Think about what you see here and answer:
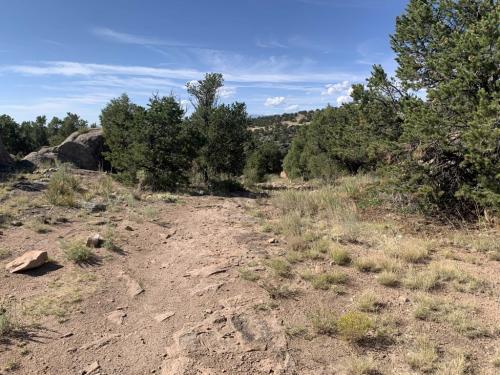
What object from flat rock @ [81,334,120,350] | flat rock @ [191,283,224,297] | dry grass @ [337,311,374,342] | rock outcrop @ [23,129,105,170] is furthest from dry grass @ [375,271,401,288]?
rock outcrop @ [23,129,105,170]

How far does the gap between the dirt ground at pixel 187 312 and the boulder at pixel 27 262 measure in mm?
109

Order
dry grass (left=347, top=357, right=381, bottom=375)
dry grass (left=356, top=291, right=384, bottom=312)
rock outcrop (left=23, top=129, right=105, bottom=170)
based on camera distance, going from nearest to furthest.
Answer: dry grass (left=347, top=357, right=381, bottom=375) < dry grass (left=356, top=291, right=384, bottom=312) < rock outcrop (left=23, top=129, right=105, bottom=170)

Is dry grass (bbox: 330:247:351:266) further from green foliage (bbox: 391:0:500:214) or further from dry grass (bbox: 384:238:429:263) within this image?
green foliage (bbox: 391:0:500:214)

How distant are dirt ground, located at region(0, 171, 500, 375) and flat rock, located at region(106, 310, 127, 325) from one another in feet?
0.04

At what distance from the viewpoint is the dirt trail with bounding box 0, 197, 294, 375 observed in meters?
3.44

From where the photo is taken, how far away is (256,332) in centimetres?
392

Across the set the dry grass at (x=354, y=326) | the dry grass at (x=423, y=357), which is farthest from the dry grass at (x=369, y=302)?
the dry grass at (x=423, y=357)

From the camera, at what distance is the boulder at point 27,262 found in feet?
17.6

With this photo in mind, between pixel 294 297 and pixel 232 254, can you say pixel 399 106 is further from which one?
pixel 294 297

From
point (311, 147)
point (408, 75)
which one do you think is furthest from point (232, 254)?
point (311, 147)

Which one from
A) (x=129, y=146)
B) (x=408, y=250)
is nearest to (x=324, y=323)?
(x=408, y=250)

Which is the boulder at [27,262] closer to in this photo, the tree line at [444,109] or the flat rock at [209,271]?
the flat rock at [209,271]

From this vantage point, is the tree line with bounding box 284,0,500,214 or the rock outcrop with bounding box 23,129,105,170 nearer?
the tree line with bounding box 284,0,500,214

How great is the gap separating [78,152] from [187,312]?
56.5ft
